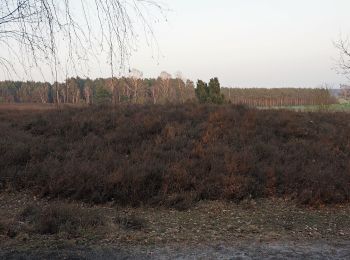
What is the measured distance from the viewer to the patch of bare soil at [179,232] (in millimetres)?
5895

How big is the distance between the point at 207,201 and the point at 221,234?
84.0 inches

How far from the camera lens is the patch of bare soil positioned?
5895 mm

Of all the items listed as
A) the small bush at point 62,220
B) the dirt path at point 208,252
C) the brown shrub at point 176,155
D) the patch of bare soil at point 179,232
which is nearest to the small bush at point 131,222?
the patch of bare soil at point 179,232

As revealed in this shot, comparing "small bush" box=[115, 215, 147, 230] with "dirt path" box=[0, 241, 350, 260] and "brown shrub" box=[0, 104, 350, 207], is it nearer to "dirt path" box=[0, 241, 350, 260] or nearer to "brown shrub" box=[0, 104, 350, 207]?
"dirt path" box=[0, 241, 350, 260]

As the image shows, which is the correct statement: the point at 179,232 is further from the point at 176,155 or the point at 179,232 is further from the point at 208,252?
the point at 176,155


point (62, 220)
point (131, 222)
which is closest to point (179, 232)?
point (131, 222)

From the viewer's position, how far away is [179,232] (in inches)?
276

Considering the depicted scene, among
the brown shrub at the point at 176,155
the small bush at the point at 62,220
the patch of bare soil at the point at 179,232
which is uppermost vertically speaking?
the brown shrub at the point at 176,155

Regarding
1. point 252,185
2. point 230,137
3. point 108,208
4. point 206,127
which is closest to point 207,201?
point 252,185

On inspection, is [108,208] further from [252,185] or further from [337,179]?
[337,179]

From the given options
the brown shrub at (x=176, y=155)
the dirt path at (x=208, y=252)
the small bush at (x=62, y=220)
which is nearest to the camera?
the dirt path at (x=208, y=252)

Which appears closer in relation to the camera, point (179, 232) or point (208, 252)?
point (208, 252)

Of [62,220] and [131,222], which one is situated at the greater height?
[62,220]

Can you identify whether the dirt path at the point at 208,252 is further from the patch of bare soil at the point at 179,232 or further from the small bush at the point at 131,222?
the small bush at the point at 131,222
